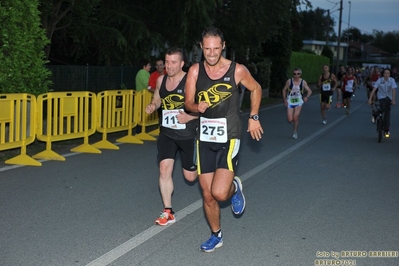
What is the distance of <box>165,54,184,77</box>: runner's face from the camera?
295 inches

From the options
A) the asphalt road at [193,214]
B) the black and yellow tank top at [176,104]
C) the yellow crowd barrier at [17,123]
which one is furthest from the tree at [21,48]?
the black and yellow tank top at [176,104]

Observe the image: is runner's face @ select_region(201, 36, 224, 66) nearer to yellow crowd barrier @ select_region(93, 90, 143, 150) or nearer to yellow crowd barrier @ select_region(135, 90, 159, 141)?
yellow crowd barrier @ select_region(93, 90, 143, 150)

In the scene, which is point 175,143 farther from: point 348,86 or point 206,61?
point 348,86

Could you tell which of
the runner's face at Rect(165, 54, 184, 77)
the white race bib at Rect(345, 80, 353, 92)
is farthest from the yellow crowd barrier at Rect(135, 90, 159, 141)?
the white race bib at Rect(345, 80, 353, 92)

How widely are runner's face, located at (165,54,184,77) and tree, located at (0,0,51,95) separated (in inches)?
224

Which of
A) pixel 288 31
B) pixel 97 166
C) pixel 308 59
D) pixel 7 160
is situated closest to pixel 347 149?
pixel 97 166

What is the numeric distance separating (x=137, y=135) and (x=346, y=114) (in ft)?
39.4

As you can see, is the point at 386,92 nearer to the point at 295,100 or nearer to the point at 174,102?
the point at 295,100

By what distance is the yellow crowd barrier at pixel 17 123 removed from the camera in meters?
10.9

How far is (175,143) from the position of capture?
7.59m

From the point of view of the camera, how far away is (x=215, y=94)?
630 centimetres

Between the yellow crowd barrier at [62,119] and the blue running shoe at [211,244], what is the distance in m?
5.77

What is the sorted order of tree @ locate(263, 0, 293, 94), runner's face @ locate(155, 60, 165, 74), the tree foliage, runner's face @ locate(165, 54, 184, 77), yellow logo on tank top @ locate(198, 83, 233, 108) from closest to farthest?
yellow logo on tank top @ locate(198, 83, 233, 108) → runner's face @ locate(165, 54, 184, 77) → runner's face @ locate(155, 60, 165, 74) → the tree foliage → tree @ locate(263, 0, 293, 94)

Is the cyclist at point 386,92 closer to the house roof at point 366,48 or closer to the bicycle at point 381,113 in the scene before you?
the bicycle at point 381,113
